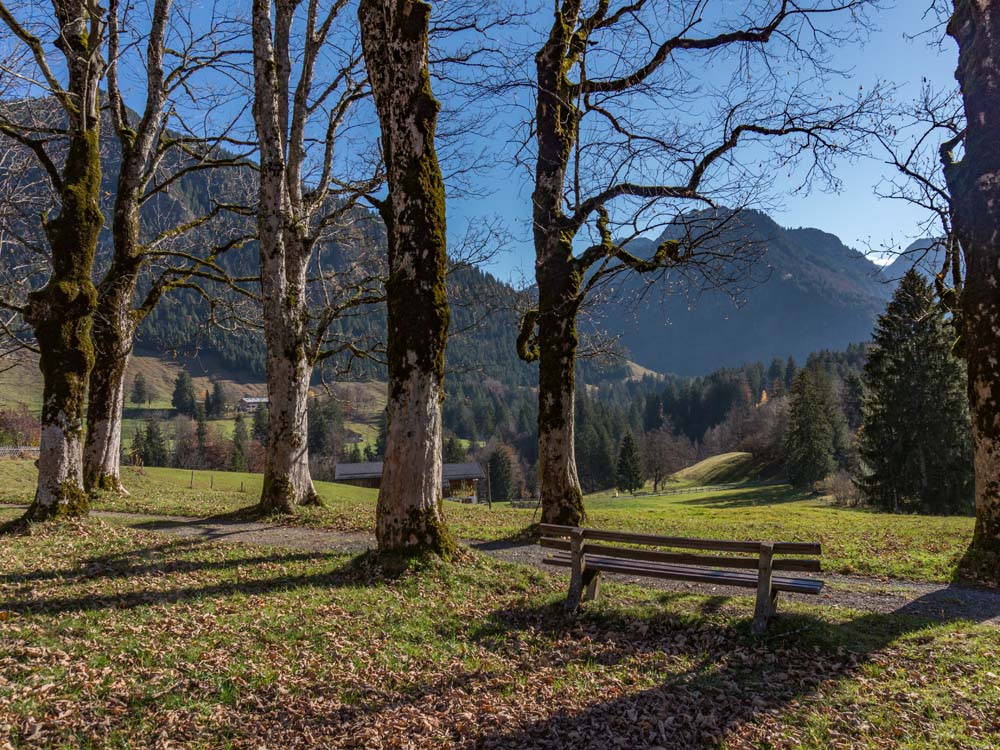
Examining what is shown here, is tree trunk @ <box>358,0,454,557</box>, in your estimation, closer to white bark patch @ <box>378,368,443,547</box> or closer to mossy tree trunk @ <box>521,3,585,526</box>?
white bark patch @ <box>378,368,443,547</box>

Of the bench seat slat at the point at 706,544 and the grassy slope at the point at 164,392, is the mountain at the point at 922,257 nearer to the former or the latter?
the bench seat slat at the point at 706,544

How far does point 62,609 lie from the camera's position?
6.77m

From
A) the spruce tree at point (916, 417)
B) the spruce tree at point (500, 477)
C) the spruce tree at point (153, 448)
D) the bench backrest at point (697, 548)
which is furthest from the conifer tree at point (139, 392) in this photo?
the bench backrest at point (697, 548)

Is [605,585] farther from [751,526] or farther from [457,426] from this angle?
[457,426]

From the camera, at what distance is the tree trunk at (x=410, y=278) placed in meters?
8.71

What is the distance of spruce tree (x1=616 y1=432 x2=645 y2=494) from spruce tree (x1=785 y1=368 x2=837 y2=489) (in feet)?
67.7

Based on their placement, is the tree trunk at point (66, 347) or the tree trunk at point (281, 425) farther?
the tree trunk at point (281, 425)

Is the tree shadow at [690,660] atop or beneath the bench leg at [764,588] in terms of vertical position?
beneath

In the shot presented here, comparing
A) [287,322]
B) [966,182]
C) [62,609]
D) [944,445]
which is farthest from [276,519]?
[944,445]

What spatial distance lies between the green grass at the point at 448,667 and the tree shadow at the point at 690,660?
2 centimetres

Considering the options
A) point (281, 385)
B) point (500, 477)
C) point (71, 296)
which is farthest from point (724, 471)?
point (71, 296)

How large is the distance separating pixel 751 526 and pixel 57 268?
684 inches

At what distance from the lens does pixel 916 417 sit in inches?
1521

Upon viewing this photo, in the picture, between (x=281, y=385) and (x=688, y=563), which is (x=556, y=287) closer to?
(x=281, y=385)
